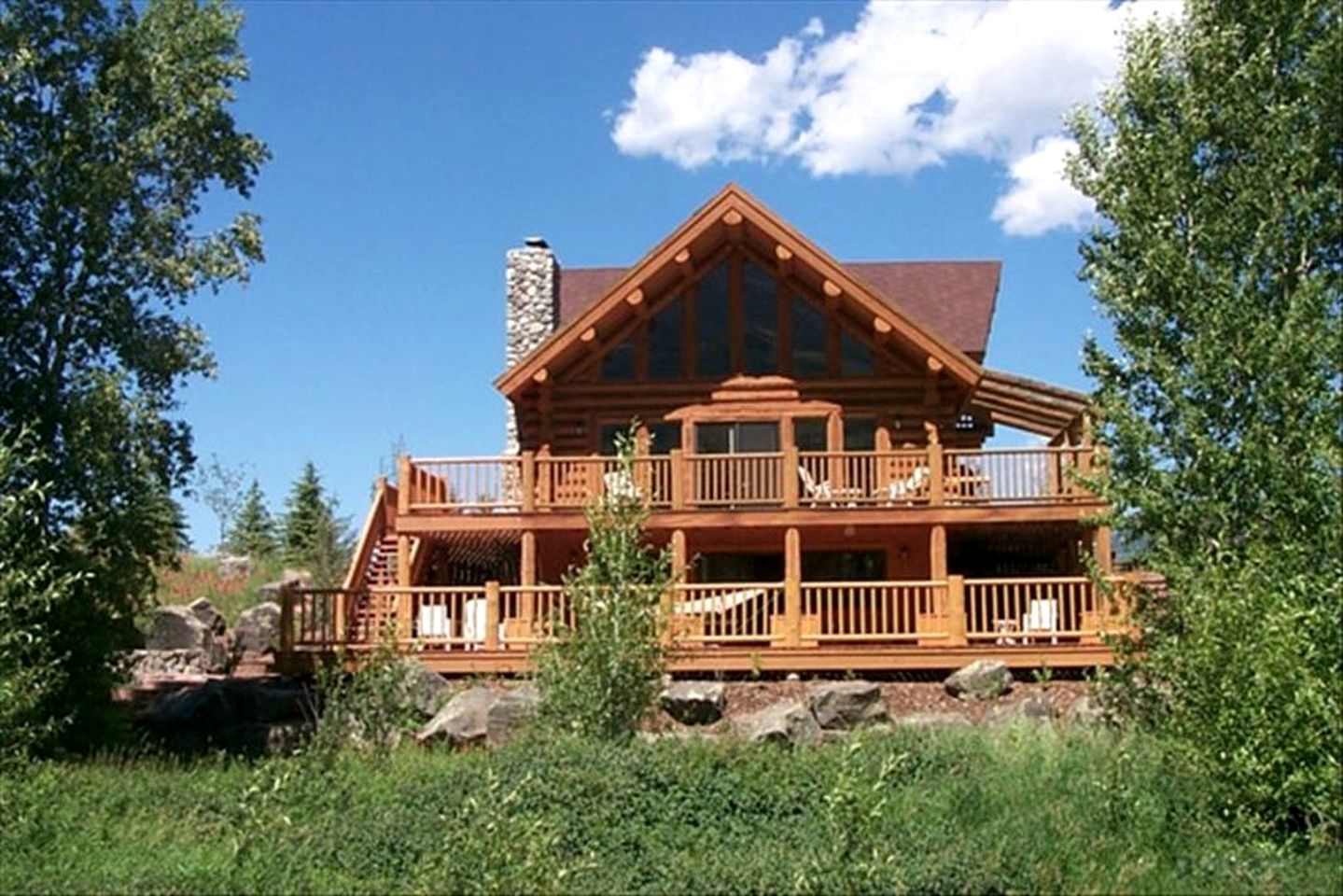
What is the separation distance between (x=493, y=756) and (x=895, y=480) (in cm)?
1115

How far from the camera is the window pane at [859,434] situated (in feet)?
83.8

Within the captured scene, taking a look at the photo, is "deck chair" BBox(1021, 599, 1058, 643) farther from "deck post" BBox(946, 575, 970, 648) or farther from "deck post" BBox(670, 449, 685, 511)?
"deck post" BBox(670, 449, 685, 511)

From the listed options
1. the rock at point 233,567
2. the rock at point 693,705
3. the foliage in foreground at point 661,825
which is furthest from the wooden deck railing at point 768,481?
the rock at point 233,567

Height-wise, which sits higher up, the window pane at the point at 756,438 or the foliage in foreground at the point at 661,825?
the window pane at the point at 756,438

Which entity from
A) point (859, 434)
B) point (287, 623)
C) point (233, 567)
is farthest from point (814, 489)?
point (233, 567)

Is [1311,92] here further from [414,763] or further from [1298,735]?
[414,763]

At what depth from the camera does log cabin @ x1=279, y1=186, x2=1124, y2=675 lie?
21953 mm

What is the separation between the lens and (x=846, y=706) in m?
19.2

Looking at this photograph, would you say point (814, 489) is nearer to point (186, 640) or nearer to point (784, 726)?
point (784, 726)

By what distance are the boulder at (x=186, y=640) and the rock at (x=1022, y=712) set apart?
14.2 meters

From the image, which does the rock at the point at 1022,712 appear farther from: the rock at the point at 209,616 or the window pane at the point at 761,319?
the rock at the point at 209,616

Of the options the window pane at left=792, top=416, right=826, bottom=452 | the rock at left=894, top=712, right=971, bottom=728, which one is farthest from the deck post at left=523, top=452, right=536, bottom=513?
the rock at left=894, top=712, right=971, bottom=728

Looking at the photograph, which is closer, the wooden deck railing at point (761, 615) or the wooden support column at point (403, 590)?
the wooden deck railing at point (761, 615)

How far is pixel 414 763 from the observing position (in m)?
15.2
